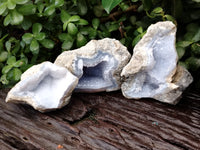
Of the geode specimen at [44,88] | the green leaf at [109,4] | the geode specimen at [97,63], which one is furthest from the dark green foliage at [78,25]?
the geode specimen at [44,88]

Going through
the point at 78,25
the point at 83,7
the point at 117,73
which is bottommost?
the point at 117,73

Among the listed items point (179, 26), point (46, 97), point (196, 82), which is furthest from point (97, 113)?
point (179, 26)

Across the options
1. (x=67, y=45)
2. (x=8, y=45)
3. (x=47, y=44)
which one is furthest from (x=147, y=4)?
(x=8, y=45)

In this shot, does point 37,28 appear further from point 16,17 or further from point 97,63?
point 97,63

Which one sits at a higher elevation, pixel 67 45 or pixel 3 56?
pixel 67 45

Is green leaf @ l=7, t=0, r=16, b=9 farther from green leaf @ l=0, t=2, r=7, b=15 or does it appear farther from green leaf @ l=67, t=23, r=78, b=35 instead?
green leaf @ l=67, t=23, r=78, b=35

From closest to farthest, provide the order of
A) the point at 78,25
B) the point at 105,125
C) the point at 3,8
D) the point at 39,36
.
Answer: the point at 105,125, the point at 3,8, the point at 39,36, the point at 78,25
